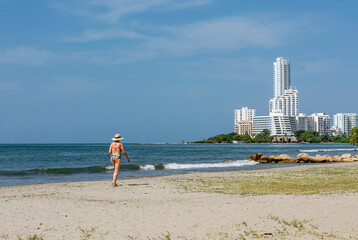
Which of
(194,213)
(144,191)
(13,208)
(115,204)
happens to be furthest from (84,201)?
(194,213)

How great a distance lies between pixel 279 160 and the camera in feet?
161

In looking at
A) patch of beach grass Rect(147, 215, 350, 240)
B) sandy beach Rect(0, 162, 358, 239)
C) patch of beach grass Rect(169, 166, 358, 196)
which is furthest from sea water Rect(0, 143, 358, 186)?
patch of beach grass Rect(147, 215, 350, 240)

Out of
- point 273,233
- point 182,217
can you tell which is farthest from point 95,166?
point 273,233

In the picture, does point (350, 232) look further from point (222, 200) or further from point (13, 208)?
point (13, 208)

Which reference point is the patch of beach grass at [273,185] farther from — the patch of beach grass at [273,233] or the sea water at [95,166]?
the sea water at [95,166]

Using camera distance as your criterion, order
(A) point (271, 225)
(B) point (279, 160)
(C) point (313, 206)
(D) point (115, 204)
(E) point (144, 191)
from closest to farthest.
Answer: (A) point (271, 225) → (C) point (313, 206) → (D) point (115, 204) → (E) point (144, 191) → (B) point (279, 160)

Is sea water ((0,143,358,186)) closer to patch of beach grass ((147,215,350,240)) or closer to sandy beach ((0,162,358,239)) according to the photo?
sandy beach ((0,162,358,239))

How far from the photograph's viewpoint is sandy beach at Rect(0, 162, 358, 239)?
8.33 m

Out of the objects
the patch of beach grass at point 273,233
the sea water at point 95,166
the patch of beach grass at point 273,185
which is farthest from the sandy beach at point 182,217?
the sea water at point 95,166

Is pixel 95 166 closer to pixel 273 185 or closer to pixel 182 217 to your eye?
pixel 273 185

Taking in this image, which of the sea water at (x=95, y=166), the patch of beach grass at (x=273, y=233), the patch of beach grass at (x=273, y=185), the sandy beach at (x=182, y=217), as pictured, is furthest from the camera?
the sea water at (x=95, y=166)

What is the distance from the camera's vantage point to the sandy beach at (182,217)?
328 inches

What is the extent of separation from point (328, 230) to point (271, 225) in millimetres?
1177

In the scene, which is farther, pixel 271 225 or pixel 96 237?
pixel 271 225
